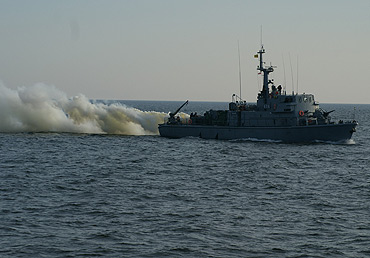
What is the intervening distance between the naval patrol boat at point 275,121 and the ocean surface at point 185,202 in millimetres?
3641

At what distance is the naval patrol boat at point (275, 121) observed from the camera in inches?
2312

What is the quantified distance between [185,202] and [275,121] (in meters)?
35.6

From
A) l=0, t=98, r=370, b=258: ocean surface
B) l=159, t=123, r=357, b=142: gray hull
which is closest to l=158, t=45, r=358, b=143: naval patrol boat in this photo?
l=159, t=123, r=357, b=142: gray hull

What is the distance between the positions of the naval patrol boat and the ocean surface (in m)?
3.64

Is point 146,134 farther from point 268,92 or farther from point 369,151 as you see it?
point 369,151

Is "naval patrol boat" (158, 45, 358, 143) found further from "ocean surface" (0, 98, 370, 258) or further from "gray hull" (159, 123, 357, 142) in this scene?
"ocean surface" (0, 98, 370, 258)

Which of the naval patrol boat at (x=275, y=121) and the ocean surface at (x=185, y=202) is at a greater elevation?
the naval patrol boat at (x=275, y=121)

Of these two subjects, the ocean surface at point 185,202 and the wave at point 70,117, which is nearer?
the ocean surface at point 185,202

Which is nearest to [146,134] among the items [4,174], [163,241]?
[4,174]

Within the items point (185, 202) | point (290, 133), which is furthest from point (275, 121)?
point (185, 202)

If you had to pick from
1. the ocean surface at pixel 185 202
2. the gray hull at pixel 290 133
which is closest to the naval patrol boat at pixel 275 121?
the gray hull at pixel 290 133

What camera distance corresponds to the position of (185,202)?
27031 millimetres

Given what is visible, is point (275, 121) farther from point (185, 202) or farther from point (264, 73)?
point (185, 202)

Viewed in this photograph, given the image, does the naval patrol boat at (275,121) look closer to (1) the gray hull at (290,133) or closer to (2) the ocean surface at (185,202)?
(1) the gray hull at (290,133)
